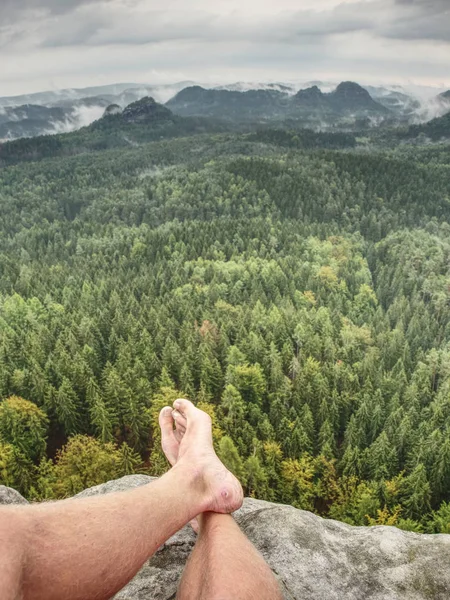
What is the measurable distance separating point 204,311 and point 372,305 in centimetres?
4483

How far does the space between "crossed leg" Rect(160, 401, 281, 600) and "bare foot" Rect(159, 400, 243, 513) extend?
0.29m

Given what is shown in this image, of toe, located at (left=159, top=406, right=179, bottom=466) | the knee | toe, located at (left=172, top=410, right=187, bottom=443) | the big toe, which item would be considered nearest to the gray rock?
toe, located at (left=159, top=406, right=179, bottom=466)

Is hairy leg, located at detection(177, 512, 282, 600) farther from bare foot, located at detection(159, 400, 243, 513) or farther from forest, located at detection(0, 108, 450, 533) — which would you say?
forest, located at detection(0, 108, 450, 533)

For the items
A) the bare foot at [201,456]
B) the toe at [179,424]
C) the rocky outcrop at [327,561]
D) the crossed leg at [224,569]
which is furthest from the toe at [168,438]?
the crossed leg at [224,569]

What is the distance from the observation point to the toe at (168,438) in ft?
32.1

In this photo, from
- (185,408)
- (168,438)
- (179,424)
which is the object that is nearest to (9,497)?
(168,438)

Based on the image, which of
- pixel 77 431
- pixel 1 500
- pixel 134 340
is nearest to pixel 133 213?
pixel 134 340

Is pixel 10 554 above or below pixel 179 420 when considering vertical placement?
above

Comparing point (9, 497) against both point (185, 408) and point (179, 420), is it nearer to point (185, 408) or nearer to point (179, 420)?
point (179, 420)

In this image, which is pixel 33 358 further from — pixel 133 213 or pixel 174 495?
pixel 133 213

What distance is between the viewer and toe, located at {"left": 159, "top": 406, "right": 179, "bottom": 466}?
9777 mm

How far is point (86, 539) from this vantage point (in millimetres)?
5055

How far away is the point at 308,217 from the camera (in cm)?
15200

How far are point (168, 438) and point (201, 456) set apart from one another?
6.79ft
